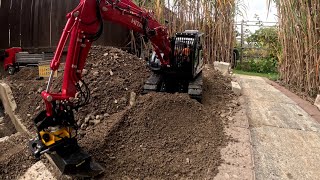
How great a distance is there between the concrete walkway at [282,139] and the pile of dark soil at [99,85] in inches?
65.9

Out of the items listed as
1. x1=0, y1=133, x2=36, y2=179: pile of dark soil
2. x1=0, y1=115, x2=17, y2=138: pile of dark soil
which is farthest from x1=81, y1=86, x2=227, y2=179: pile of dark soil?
x1=0, y1=115, x2=17, y2=138: pile of dark soil

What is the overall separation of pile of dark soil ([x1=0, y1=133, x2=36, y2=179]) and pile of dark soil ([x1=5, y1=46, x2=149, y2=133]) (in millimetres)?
499

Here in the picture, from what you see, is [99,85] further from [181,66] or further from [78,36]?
[78,36]

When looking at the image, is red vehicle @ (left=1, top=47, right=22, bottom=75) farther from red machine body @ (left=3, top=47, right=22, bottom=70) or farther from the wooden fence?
the wooden fence

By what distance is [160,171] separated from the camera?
2584 mm

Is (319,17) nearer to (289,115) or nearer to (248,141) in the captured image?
(289,115)

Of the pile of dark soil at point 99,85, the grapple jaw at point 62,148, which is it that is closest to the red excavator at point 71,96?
the grapple jaw at point 62,148

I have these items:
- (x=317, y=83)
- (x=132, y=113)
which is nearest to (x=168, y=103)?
(x=132, y=113)

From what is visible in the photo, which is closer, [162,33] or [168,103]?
[168,103]

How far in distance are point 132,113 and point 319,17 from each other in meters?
3.93

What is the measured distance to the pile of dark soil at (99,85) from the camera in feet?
12.1

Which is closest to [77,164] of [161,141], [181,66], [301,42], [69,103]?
[69,103]

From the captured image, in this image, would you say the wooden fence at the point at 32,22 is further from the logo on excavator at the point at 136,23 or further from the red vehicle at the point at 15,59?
the logo on excavator at the point at 136,23

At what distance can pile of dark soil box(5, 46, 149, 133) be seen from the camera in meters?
3.67
